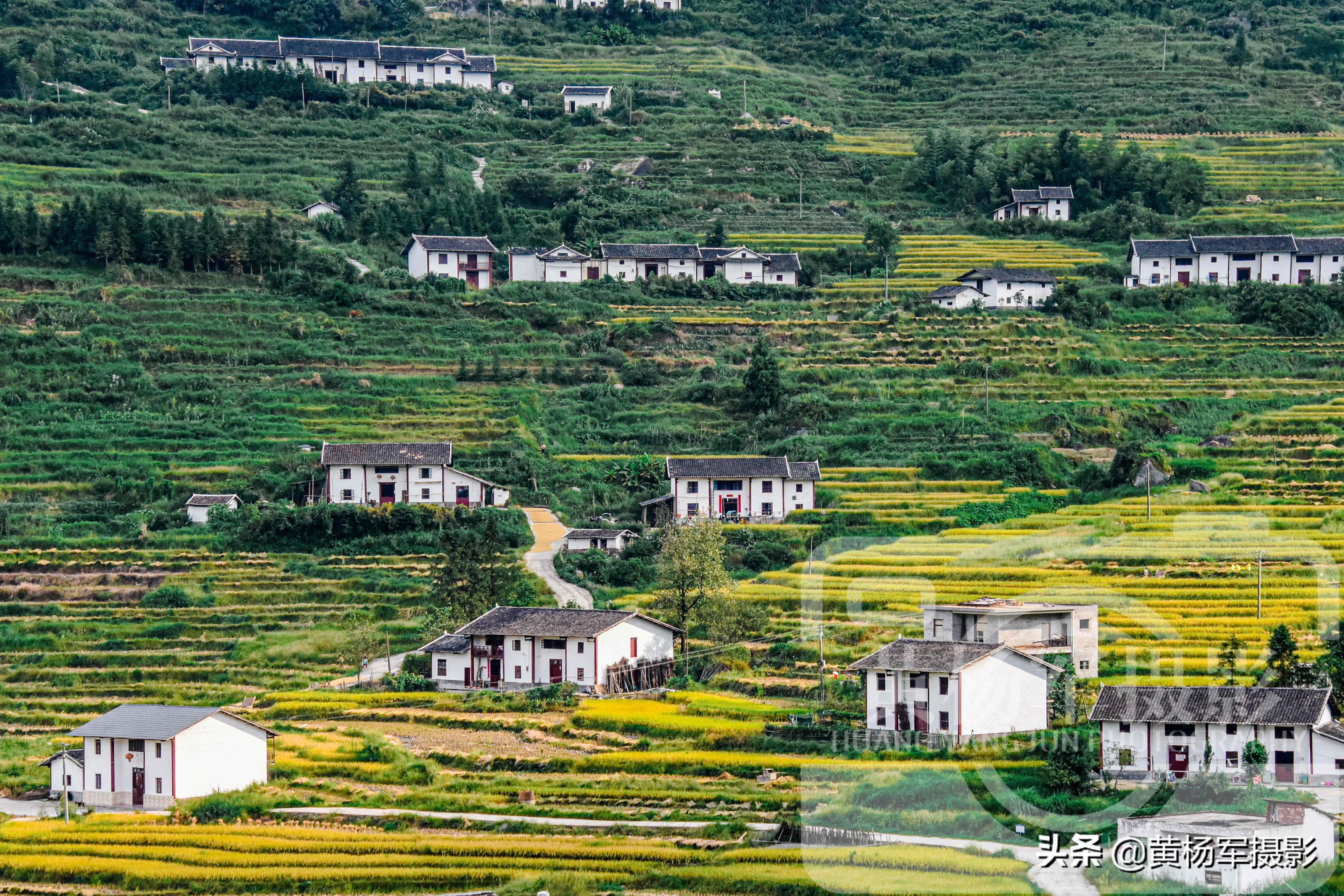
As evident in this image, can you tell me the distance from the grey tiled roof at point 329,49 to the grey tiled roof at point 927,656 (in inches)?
2747

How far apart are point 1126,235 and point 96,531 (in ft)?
166

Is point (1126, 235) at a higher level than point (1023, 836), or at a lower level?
higher

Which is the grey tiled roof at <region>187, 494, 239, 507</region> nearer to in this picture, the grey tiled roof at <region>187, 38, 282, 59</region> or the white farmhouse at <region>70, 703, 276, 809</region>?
the white farmhouse at <region>70, 703, 276, 809</region>

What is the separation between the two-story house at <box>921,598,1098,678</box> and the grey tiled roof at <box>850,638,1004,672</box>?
187 cm

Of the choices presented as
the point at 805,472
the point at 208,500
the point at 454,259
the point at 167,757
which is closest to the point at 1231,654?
the point at 805,472

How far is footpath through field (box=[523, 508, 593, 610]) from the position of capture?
183ft

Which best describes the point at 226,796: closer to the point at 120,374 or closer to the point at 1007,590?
the point at 1007,590

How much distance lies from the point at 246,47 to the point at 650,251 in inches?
1318

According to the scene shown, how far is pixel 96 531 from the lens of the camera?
2324 inches

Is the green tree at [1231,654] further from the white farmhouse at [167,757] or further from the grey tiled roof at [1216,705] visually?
the white farmhouse at [167,757]

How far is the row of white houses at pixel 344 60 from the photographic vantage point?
103 m

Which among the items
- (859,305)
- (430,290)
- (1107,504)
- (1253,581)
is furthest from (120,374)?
(1253,581)

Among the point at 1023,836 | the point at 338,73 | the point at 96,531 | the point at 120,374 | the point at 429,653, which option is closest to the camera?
the point at 1023,836

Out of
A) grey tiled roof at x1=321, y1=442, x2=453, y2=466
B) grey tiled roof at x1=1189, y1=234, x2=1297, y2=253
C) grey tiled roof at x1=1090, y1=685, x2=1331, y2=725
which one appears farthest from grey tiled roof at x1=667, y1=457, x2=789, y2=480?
grey tiled roof at x1=1189, y1=234, x2=1297, y2=253
